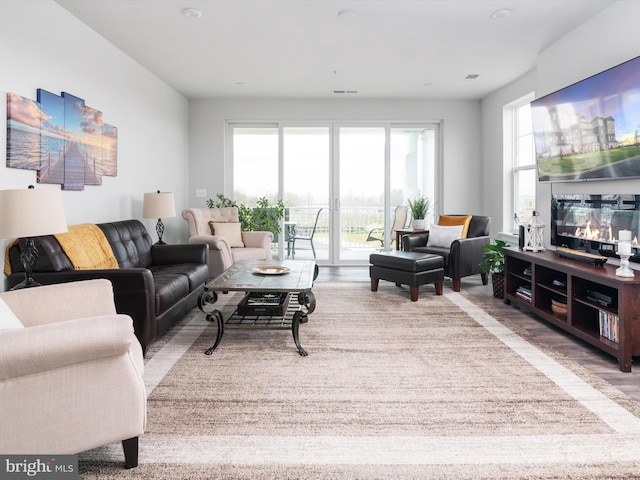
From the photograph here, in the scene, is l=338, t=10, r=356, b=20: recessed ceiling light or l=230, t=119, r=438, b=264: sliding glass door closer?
l=338, t=10, r=356, b=20: recessed ceiling light

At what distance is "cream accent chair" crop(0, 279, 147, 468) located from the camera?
57.5 inches

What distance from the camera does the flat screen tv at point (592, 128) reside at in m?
3.20

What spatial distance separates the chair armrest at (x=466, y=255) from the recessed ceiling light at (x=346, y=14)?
2666mm

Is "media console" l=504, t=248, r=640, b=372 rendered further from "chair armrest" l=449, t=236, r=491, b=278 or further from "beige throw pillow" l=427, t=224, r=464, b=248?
"beige throw pillow" l=427, t=224, r=464, b=248

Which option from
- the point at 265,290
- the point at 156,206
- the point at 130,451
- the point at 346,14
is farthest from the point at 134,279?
the point at 346,14

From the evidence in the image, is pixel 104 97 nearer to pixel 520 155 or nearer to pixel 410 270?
pixel 410 270

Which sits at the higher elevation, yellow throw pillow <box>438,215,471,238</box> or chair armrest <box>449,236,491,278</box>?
yellow throw pillow <box>438,215,471,238</box>

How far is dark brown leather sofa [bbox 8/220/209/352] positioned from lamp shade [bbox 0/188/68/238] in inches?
22.0

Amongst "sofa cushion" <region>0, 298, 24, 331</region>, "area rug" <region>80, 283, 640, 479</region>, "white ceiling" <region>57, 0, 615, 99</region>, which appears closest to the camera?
"sofa cushion" <region>0, 298, 24, 331</region>

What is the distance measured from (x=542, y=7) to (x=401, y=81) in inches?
94.8

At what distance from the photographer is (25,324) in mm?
1915

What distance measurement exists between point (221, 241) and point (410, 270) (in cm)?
218

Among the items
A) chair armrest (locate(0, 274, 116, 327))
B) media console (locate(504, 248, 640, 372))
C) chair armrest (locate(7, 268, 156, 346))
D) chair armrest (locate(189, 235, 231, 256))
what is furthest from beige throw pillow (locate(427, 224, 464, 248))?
chair armrest (locate(0, 274, 116, 327))

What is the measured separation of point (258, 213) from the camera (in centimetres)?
672
